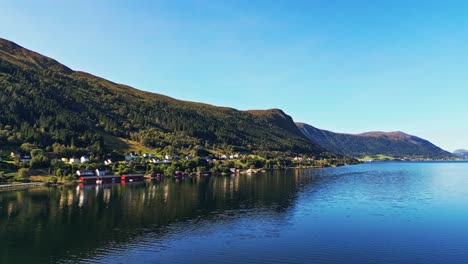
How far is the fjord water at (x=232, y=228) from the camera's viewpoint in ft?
172

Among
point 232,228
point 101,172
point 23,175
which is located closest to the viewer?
point 232,228

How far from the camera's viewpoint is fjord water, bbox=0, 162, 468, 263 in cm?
5250

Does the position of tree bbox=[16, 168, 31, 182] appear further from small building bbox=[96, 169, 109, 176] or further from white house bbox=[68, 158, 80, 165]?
white house bbox=[68, 158, 80, 165]

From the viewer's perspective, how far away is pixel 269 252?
53375 mm

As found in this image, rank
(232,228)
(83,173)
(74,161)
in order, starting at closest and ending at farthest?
(232,228)
(83,173)
(74,161)

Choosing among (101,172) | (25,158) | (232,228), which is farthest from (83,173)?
(232,228)

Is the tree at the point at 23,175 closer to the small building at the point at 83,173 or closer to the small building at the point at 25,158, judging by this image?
the small building at the point at 25,158

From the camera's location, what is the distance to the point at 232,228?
69125mm

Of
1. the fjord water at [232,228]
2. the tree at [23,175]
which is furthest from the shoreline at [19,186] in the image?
the fjord water at [232,228]

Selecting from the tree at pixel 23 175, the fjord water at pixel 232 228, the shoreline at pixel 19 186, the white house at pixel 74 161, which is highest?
the white house at pixel 74 161

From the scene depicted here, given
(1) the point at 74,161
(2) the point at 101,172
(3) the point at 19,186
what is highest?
(1) the point at 74,161

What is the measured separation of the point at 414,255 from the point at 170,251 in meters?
36.9

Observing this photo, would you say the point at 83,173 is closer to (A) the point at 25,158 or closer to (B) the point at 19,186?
(A) the point at 25,158

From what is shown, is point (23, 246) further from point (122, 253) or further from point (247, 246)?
point (247, 246)
